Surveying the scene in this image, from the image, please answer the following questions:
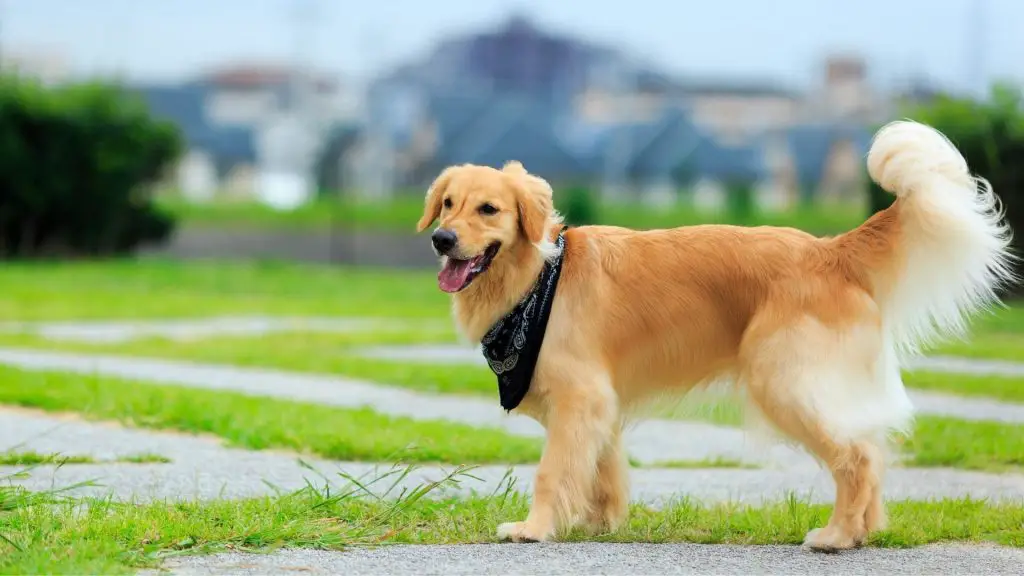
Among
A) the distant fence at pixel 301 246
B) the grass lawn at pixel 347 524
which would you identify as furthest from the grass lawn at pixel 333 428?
the distant fence at pixel 301 246

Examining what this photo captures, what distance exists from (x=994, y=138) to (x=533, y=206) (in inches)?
613

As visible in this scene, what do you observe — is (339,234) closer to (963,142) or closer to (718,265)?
(963,142)

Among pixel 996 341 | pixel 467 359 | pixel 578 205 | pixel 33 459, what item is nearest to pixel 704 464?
pixel 33 459

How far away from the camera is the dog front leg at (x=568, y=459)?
541 centimetres

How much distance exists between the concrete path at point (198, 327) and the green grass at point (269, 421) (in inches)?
183

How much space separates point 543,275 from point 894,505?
216 centimetres

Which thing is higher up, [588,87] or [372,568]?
[588,87]

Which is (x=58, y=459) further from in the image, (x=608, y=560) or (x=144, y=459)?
(x=608, y=560)

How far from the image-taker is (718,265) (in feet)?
18.2

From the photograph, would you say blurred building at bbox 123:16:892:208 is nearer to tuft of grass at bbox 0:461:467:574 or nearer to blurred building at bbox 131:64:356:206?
blurred building at bbox 131:64:356:206

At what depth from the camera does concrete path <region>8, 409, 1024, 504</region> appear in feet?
20.9

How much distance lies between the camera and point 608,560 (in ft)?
16.3

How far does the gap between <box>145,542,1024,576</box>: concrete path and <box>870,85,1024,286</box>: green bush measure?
14.2 m

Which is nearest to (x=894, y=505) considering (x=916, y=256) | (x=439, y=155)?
(x=916, y=256)
